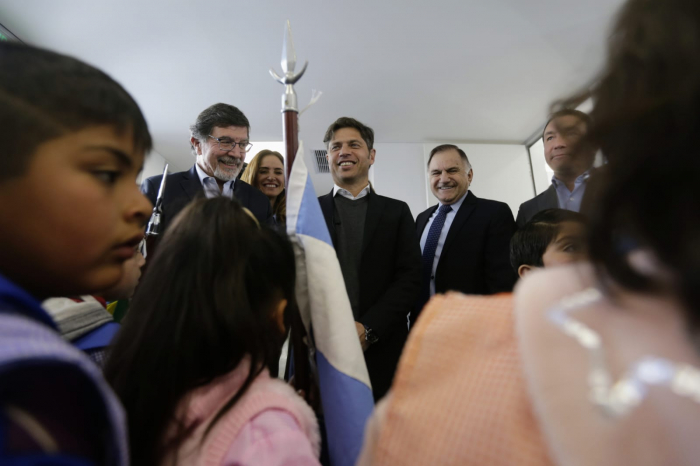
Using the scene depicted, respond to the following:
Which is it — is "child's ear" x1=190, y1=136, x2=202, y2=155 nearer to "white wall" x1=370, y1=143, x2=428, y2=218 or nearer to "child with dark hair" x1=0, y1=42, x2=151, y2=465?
"child with dark hair" x1=0, y1=42, x2=151, y2=465

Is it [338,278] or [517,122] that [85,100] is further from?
[517,122]

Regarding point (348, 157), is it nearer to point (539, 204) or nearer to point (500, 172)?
point (539, 204)

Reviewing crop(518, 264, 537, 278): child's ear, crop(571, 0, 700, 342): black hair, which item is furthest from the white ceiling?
crop(571, 0, 700, 342): black hair

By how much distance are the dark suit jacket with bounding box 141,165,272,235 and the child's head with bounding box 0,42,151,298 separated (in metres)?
1.07

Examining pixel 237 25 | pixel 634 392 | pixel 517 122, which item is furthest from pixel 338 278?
pixel 517 122

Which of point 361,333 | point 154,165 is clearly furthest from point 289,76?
point 154,165

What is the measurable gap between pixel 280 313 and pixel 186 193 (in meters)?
1.14

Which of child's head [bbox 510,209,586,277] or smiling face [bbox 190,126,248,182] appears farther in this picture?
smiling face [bbox 190,126,248,182]

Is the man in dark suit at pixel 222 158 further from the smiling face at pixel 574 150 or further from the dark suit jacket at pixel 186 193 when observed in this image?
the smiling face at pixel 574 150

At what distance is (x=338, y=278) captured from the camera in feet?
2.72

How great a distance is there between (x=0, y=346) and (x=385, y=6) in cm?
253

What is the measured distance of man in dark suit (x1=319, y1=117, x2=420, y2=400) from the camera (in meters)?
1.37

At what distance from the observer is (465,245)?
186cm

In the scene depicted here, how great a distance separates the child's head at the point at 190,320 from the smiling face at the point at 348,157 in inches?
41.3
